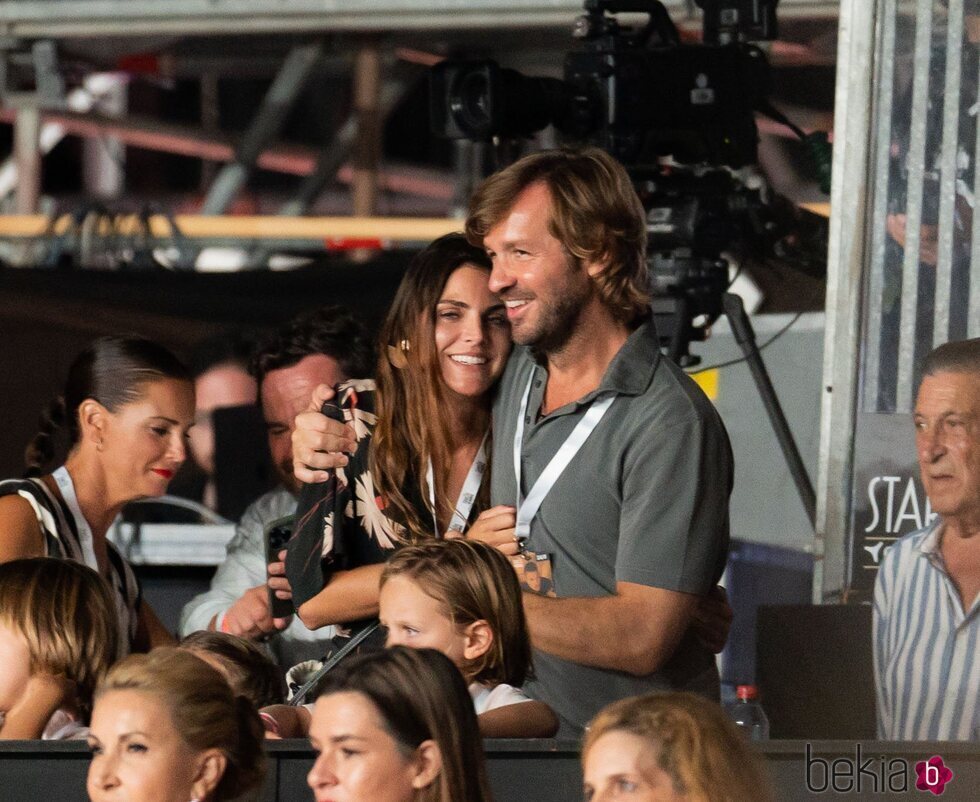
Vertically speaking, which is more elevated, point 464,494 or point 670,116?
point 670,116

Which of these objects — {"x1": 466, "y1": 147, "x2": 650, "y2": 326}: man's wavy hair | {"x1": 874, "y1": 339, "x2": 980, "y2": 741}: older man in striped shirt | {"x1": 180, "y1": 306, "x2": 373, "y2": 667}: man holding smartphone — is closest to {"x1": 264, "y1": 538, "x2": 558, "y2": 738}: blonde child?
{"x1": 466, "y1": 147, "x2": 650, "y2": 326}: man's wavy hair

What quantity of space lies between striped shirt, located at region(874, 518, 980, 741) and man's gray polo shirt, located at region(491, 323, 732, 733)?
503 mm

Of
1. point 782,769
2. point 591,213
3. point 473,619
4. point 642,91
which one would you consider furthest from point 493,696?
point 642,91

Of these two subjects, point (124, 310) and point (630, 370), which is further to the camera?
point (124, 310)

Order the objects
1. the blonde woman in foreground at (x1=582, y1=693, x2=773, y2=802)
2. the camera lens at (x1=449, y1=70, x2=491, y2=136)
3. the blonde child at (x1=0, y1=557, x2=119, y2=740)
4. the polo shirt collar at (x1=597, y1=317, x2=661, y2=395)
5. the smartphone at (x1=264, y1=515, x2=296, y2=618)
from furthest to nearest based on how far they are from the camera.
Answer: the camera lens at (x1=449, y1=70, x2=491, y2=136) < the smartphone at (x1=264, y1=515, x2=296, y2=618) < the polo shirt collar at (x1=597, y1=317, x2=661, y2=395) < the blonde child at (x1=0, y1=557, x2=119, y2=740) < the blonde woman in foreground at (x1=582, y1=693, x2=773, y2=802)

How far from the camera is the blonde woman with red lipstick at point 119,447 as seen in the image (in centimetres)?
306

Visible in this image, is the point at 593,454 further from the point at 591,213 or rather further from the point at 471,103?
the point at 471,103

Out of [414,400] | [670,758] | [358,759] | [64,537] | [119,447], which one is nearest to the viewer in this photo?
[670,758]

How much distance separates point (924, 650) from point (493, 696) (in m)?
0.92

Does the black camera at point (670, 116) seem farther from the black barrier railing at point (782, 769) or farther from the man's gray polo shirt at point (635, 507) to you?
the black barrier railing at point (782, 769)

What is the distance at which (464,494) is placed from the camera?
2.83 metres

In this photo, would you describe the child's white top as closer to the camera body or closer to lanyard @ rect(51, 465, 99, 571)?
lanyard @ rect(51, 465, 99, 571)

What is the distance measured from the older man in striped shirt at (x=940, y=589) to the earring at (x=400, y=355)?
98cm

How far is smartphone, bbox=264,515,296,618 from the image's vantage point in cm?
321
